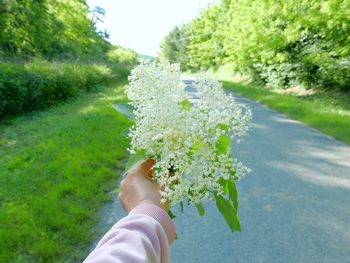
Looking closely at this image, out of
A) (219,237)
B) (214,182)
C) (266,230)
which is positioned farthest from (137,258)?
(266,230)

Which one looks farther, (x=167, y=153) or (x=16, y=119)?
(x=16, y=119)

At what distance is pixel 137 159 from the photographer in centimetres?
128

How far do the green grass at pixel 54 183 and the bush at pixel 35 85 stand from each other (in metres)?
0.98

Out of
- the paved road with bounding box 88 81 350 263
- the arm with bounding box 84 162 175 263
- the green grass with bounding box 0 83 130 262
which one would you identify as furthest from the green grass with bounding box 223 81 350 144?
the arm with bounding box 84 162 175 263

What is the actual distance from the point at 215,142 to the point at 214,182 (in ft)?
0.50

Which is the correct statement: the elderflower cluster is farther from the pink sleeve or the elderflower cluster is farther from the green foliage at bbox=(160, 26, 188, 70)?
the green foliage at bbox=(160, 26, 188, 70)

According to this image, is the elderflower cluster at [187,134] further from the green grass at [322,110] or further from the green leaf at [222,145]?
the green grass at [322,110]

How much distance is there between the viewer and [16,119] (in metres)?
8.41

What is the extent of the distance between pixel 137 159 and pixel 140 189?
0.50 ft

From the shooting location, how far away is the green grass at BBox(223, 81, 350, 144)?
8180 millimetres

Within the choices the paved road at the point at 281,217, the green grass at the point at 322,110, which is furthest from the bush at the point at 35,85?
the green grass at the point at 322,110

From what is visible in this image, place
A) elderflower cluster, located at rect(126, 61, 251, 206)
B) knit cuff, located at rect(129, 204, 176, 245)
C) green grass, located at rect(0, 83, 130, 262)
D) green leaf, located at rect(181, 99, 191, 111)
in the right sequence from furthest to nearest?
green grass, located at rect(0, 83, 130, 262) → green leaf, located at rect(181, 99, 191, 111) → elderflower cluster, located at rect(126, 61, 251, 206) → knit cuff, located at rect(129, 204, 176, 245)

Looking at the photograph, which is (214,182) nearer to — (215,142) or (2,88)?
(215,142)

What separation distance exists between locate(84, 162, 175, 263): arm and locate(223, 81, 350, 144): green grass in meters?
7.38
